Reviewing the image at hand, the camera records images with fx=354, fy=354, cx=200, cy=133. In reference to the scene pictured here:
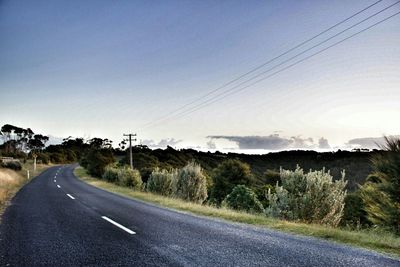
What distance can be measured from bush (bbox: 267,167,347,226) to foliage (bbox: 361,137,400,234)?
80.6 inches

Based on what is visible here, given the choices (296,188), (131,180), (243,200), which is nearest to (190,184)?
(243,200)

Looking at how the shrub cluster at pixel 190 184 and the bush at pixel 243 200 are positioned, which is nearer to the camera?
the shrub cluster at pixel 190 184

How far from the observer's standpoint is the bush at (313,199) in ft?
39.3

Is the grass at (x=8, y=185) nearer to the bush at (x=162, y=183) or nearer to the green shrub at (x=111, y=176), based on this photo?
the green shrub at (x=111, y=176)

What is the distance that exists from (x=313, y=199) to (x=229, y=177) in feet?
110

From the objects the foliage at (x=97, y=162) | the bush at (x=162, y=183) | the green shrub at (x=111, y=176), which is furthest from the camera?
the foliage at (x=97, y=162)

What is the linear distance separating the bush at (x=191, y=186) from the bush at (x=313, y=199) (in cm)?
1214

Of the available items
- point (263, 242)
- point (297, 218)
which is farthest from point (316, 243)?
point (297, 218)

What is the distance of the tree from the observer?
44284 millimetres

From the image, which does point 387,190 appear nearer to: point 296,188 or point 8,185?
point 296,188

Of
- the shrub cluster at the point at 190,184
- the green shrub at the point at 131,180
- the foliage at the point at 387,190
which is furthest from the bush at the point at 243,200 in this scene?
the foliage at the point at 387,190

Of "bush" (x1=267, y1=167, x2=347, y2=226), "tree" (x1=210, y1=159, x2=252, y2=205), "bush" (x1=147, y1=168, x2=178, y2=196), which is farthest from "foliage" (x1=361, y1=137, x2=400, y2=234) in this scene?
"tree" (x1=210, y1=159, x2=252, y2=205)

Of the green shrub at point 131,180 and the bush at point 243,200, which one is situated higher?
the green shrub at point 131,180

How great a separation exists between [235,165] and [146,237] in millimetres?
38968
